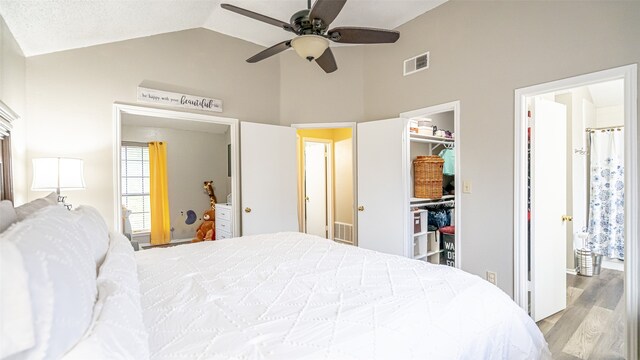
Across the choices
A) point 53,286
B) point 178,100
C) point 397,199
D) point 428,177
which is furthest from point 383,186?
point 53,286

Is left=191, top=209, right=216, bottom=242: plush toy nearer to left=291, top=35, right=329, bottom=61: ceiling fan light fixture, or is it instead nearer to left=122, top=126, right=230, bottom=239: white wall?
left=122, top=126, right=230, bottom=239: white wall

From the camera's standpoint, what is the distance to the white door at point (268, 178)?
3438mm

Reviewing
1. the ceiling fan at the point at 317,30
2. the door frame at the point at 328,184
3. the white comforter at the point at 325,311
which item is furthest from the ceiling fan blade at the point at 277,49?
the door frame at the point at 328,184

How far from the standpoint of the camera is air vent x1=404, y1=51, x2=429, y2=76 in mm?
3105

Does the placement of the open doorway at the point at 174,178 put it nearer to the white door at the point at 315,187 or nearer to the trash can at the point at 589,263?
the white door at the point at 315,187

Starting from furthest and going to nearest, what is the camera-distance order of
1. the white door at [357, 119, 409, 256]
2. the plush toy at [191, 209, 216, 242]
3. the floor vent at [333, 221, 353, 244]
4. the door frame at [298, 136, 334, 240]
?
the door frame at [298, 136, 334, 240], the floor vent at [333, 221, 353, 244], the plush toy at [191, 209, 216, 242], the white door at [357, 119, 409, 256]

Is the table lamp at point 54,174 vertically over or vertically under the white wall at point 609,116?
under

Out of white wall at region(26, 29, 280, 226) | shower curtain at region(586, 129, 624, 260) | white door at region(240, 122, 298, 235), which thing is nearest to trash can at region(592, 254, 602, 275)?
shower curtain at region(586, 129, 624, 260)

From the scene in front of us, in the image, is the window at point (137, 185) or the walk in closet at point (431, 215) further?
the window at point (137, 185)

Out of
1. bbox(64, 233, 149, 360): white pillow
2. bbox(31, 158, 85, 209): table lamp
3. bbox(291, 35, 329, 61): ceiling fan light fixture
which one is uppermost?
bbox(291, 35, 329, 61): ceiling fan light fixture

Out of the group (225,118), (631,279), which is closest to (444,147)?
(631,279)

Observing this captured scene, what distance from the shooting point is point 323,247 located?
2078mm

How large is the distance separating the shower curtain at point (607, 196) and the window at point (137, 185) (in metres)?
6.69

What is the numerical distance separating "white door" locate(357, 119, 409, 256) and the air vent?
0.55m
